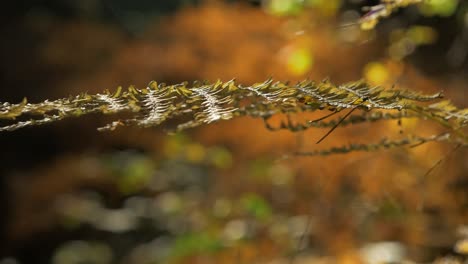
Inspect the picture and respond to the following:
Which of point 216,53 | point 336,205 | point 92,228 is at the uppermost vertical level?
point 216,53

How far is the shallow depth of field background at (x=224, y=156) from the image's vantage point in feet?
7.84

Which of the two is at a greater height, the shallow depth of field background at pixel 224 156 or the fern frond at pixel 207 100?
the fern frond at pixel 207 100

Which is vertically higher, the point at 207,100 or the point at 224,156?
the point at 207,100

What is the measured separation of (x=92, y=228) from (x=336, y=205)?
226 centimetres

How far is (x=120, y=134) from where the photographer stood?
423cm

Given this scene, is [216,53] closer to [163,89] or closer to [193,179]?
[193,179]

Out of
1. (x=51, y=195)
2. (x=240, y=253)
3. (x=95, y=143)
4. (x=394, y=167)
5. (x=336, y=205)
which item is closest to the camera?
(x=394, y=167)

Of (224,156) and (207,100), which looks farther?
(224,156)

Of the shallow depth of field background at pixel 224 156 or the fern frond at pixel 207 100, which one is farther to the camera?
the shallow depth of field background at pixel 224 156

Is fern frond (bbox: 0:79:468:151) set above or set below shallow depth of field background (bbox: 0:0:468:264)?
above

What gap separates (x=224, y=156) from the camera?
10.9 feet

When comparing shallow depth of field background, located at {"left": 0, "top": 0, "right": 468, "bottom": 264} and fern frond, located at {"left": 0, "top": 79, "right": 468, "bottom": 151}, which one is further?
shallow depth of field background, located at {"left": 0, "top": 0, "right": 468, "bottom": 264}

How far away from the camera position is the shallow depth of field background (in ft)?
7.84

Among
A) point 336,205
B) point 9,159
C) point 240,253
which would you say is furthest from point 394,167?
point 9,159
